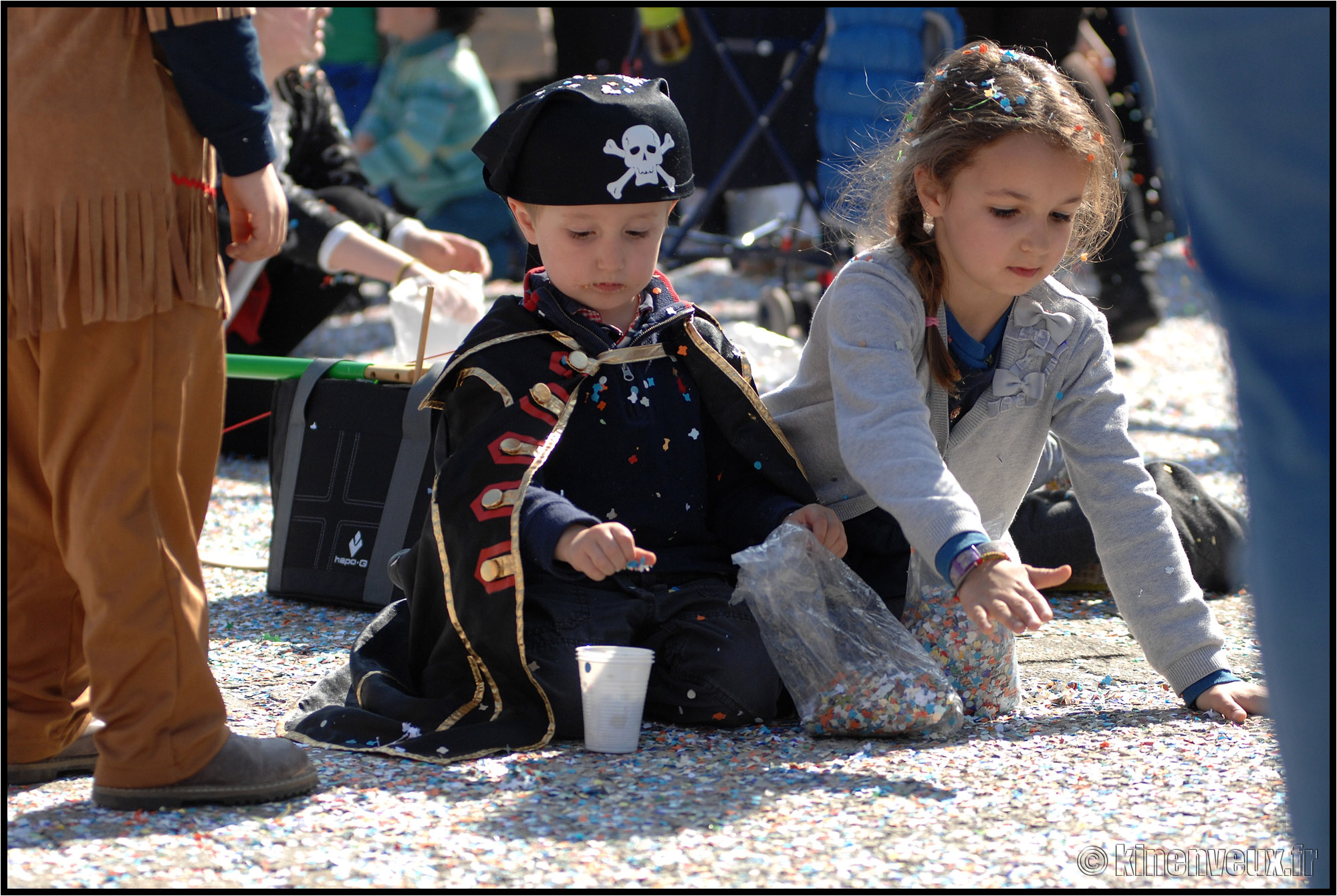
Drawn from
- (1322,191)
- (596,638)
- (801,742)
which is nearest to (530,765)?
(596,638)

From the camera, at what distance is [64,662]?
177 centimetres

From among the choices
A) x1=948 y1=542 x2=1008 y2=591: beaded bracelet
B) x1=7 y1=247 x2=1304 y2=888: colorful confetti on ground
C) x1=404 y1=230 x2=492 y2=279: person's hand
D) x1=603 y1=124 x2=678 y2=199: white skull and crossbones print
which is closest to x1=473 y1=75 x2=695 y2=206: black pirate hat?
x1=603 y1=124 x2=678 y2=199: white skull and crossbones print

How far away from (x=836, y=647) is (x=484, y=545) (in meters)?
0.57

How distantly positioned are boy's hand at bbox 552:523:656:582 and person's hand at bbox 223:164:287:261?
581 millimetres

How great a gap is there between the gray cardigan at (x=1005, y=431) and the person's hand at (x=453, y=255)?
1459 millimetres

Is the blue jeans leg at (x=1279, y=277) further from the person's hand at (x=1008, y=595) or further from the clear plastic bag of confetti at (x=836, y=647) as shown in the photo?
the clear plastic bag of confetti at (x=836, y=647)

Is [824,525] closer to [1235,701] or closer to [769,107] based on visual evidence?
[1235,701]

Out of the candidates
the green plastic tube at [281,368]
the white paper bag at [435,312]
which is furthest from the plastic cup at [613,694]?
the white paper bag at [435,312]

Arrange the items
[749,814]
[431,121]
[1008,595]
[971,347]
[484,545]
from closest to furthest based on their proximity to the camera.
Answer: [749,814] → [1008,595] → [484,545] → [971,347] → [431,121]

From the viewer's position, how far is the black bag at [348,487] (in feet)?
8.83

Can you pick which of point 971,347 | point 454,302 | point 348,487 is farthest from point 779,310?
point 971,347

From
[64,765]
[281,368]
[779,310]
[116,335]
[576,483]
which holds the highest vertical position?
[779,310]

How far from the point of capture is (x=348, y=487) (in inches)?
108

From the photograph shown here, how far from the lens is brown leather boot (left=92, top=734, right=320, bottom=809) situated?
1.62m
